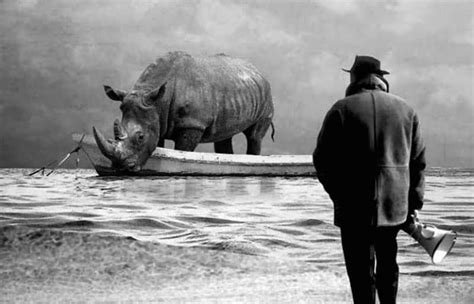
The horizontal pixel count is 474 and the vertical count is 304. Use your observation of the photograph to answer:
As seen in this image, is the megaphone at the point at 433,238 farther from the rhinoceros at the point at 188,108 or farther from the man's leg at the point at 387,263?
the rhinoceros at the point at 188,108

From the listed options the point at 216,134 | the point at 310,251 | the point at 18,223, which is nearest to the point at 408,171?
the point at 310,251

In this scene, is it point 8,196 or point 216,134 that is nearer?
point 8,196

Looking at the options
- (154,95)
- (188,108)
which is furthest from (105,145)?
(188,108)

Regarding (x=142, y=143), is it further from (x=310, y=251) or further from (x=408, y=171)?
(x=408, y=171)

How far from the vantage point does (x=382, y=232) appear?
1403mm

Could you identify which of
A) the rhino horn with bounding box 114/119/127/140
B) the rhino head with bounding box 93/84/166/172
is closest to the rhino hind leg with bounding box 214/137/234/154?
the rhino head with bounding box 93/84/166/172

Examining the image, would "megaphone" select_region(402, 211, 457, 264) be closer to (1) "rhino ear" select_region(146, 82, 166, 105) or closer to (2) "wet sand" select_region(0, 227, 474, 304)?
(2) "wet sand" select_region(0, 227, 474, 304)

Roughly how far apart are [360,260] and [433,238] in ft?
0.60

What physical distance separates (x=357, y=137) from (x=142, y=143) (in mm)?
2091

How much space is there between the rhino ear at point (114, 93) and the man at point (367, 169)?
1799 millimetres

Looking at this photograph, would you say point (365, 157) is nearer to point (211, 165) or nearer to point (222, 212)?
point (222, 212)

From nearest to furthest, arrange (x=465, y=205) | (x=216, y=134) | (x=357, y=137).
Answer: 1. (x=357, y=137)
2. (x=465, y=205)
3. (x=216, y=134)

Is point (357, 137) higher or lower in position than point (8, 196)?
higher

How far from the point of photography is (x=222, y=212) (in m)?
2.63
